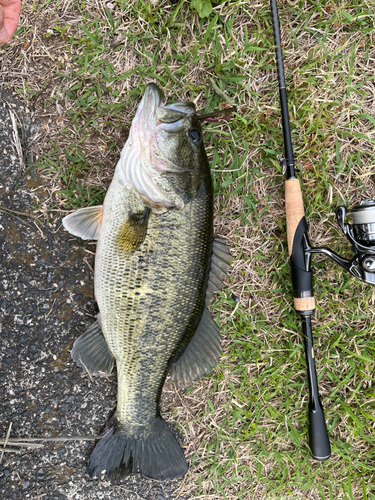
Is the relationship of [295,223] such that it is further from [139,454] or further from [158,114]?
[139,454]

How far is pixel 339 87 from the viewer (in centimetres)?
257

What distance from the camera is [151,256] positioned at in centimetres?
201

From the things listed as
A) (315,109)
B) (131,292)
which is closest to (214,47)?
(315,109)

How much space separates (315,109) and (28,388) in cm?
282

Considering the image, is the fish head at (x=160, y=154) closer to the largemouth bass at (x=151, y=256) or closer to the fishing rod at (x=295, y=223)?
the largemouth bass at (x=151, y=256)

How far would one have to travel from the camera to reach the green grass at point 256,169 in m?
2.43

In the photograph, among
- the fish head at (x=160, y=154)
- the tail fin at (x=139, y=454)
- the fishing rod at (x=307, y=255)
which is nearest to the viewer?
the fish head at (x=160, y=154)

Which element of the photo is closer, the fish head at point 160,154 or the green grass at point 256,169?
the fish head at point 160,154

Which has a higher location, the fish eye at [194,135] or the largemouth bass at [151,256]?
the fish eye at [194,135]

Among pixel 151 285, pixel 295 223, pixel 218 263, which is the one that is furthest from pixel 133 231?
pixel 295 223

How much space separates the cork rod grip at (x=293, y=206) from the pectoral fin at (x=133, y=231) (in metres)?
0.99

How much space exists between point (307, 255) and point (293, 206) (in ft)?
1.11

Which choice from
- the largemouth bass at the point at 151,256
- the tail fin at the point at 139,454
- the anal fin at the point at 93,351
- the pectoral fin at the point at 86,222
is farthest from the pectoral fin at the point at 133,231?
the tail fin at the point at 139,454

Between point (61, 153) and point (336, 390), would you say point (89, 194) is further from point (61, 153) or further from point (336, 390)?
point (336, 390)
